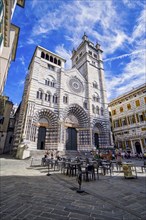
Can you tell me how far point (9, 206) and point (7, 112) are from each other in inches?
961

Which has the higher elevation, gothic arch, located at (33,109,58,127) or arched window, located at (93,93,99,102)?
arched window, located at (93,93,99,102)

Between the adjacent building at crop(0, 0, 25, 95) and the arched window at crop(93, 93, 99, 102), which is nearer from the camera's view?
the adjacent building at crop(0, 0, 25, 95)

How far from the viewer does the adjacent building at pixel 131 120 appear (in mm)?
22234

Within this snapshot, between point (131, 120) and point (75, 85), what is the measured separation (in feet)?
44.4

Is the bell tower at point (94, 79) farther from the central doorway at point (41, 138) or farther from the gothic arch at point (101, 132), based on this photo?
the central doorway at point (41, 138)

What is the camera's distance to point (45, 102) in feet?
61.4

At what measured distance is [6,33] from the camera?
6.73m

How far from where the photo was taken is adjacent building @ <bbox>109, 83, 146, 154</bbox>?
72.9ft

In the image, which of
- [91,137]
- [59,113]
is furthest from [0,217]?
[91,137]

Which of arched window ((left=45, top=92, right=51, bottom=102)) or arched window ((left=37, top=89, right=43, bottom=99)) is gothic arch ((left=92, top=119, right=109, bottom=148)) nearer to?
arched window ((left=45, top=92, right=51, bottom=102))

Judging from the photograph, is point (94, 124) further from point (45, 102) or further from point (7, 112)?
point (7, 112)

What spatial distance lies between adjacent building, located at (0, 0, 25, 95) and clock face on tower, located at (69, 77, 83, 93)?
11.0 meters

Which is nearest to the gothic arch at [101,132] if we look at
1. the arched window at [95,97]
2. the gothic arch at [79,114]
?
the gothic arch at [79,114]

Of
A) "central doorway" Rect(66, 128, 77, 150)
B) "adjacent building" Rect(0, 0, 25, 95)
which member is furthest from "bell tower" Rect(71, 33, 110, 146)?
"adjacent building" Rect(0, 0, 25, 95)
